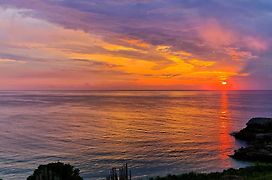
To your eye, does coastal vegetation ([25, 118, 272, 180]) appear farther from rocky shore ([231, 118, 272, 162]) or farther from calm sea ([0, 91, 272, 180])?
calm sea ([0, 91, 272, 180])

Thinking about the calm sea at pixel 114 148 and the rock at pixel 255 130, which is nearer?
the calm sea at pixel 114 148

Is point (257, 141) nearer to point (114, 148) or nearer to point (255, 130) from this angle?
point (255, 130)

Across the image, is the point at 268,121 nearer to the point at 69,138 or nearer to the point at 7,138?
the point at 69,138

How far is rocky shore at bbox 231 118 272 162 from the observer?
195ft

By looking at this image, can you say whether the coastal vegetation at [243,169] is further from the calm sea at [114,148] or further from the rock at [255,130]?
the calm sea at [114,148]

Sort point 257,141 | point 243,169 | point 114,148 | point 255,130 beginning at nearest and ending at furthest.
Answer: point 243,169 < point 114,148 < point 257,141 < point 255,130

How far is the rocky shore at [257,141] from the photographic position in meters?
59.5

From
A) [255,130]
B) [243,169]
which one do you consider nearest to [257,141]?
[255,130]

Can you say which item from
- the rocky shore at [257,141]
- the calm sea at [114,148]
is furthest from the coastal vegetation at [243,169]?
the calm sea at [114,148]

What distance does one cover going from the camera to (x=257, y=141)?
75438mm

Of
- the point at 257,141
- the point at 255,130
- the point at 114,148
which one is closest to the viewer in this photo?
the point at 114,148

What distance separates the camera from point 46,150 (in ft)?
210

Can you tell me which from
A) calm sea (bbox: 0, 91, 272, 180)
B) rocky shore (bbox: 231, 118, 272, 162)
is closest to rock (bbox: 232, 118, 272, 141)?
rocky shore (bbox: 231, 118, 272, 162)

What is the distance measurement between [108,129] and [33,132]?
19.8 metres
